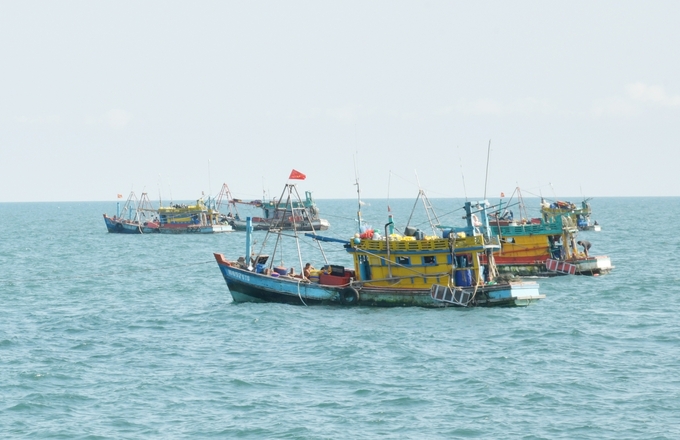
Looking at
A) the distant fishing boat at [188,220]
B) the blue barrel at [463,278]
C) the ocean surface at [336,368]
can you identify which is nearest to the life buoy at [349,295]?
the ocean surface at [336,368]

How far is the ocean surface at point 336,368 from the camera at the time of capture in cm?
2586

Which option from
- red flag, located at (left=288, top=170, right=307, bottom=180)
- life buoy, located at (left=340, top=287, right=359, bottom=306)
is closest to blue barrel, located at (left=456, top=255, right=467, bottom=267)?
life buoy, located at (left=340, top=287, right=359, bottom=306)

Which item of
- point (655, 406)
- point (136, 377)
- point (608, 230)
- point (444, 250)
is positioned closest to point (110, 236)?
point (608, 230)

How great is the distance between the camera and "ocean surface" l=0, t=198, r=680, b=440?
2586cm

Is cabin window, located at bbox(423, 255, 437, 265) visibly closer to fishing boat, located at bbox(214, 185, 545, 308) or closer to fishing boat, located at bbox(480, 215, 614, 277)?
fishing boat, located at bbox(214, 185, 545, 308)

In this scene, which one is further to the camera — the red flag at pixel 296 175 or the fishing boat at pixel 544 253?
the fishing boat at pixel 544 253

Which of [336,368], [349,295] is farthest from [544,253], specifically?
[336,368]

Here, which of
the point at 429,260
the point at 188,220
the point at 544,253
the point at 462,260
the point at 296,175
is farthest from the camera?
the point at 188,220

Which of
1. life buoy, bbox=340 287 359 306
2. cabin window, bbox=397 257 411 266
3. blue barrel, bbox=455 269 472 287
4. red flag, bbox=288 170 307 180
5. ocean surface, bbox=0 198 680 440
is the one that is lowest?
ocean surface, bbox=0 198 680 440

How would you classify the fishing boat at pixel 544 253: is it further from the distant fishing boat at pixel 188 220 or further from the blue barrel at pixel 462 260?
the distant fishing boat at pixel 188 220

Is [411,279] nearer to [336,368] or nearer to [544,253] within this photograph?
[336,368]

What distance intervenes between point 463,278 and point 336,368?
1319cm

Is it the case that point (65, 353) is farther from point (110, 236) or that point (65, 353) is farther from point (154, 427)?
point (110, 236)

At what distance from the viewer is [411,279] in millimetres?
44375
